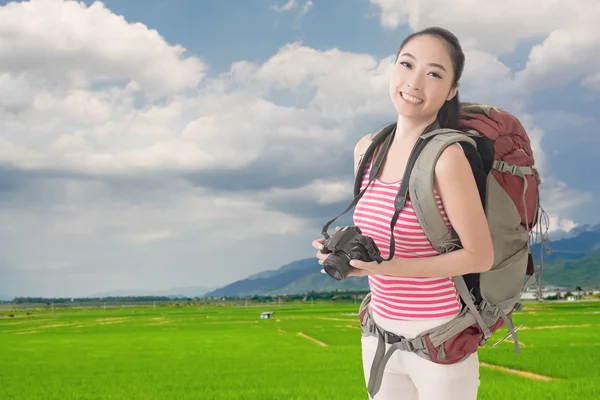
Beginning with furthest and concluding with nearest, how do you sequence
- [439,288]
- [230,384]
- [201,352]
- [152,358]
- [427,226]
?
[201,352] → [152,358] → [230,384] → [439,288] → [427,226]

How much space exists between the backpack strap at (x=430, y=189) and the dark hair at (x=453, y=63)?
11.0 inches

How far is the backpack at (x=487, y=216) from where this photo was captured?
2.48 meters

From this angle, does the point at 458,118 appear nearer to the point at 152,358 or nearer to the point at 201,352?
the point at 152,358

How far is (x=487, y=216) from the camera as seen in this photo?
2.57m

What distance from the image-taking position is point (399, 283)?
8.87ft

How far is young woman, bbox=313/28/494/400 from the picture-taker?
248 centimetres

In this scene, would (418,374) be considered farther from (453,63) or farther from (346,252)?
(453,63)

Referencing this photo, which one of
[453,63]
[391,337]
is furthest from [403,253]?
[453,63]

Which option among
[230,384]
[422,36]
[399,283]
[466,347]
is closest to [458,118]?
[422,36]

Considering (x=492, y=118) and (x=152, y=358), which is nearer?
(x=492, y=118)

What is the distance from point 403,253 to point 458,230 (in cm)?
27

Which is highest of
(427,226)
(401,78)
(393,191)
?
(401,78)

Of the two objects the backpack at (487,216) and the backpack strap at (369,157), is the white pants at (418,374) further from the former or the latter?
the backpack strap at (369,157)

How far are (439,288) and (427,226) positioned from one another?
0.31 metres
